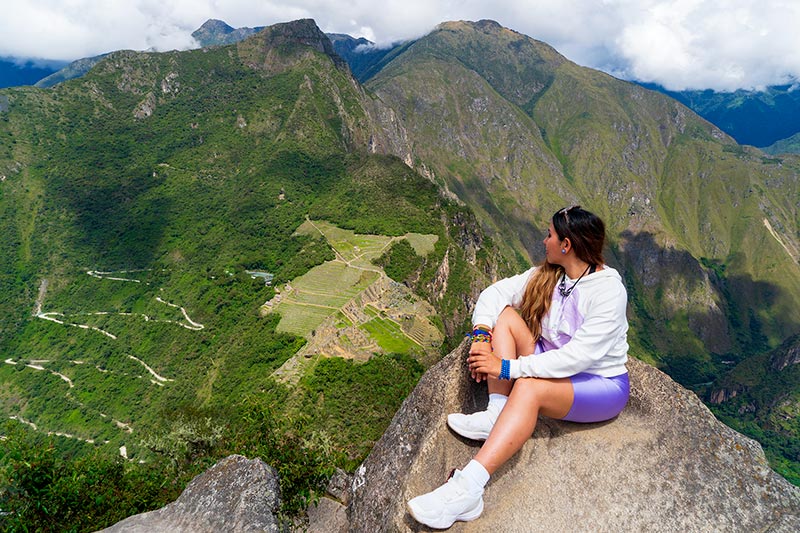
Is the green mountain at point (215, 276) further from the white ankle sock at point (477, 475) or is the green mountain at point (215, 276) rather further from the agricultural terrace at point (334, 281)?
the white ankle sock at point (477, 475)

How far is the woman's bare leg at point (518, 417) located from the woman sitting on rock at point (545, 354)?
1cm

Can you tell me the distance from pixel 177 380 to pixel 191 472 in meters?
53.1

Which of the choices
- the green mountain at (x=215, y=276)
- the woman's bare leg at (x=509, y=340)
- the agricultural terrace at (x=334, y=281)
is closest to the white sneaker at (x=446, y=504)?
the woman's bare leg at (x=509, y=340)

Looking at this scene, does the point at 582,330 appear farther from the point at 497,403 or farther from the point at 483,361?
the point at 497,403

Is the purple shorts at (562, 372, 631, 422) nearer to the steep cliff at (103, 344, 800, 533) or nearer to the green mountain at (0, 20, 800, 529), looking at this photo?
the steep cliff at (103, 344, 800, 533)

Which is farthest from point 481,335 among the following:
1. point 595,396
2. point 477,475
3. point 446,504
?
point 446,504

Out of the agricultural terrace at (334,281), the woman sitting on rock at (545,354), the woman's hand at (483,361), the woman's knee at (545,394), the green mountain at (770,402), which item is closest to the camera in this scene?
the woman sitting on rock at (545,354)

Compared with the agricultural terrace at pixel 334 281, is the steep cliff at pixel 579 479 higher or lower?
higher

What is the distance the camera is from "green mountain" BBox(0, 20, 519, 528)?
143 ft

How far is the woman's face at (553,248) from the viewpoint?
21.2 ft

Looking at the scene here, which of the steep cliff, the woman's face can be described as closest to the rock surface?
the steep cliff

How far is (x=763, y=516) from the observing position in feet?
19.0

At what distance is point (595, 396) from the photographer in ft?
20.1

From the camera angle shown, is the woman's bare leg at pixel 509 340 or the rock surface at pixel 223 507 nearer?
the woman's bare leg at pixel 509 340
